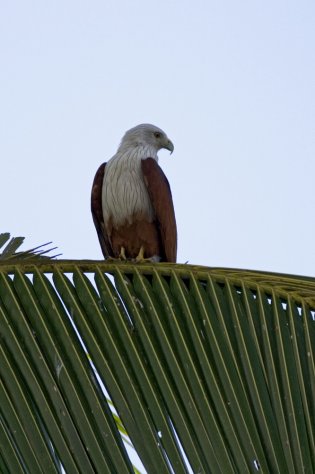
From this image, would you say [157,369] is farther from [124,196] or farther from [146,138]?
[146,138]

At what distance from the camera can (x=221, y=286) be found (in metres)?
3.41

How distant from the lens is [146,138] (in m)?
7.79

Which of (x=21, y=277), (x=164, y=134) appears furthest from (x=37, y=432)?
(x=164, y=134)

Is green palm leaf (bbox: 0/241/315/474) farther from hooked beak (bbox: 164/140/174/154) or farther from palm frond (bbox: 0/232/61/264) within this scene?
hooked beak (bbox: 164/140/174/154)

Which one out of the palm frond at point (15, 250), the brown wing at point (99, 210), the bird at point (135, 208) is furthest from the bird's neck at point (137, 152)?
the palm frond at point (15, 250)

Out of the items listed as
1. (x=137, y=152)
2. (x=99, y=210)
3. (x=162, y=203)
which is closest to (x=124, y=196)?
(x=162, y=203)

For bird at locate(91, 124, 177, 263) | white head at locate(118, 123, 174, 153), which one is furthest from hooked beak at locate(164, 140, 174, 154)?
bird at locate(91, 124, 177, 263)

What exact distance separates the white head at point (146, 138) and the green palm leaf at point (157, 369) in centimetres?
422

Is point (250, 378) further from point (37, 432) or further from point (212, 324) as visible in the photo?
point (37, 432)

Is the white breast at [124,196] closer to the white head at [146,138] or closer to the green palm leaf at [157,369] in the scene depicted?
the white head at [146,138]

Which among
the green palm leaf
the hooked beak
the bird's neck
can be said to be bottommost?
the green palm leaf

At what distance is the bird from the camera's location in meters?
6.75

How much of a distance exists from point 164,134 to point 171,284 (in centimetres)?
475

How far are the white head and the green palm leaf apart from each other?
4218mm
